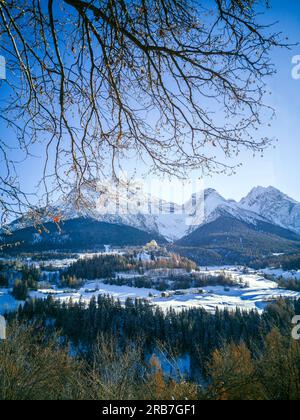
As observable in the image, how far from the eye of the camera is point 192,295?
96.8 metres

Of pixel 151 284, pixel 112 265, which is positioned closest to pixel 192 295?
pixel 151 284

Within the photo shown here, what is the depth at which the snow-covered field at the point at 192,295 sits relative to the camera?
81.1 metres

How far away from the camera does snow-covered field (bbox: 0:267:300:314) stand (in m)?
81.1

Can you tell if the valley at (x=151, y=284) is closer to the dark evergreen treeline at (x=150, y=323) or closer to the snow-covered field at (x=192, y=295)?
the snow-covered field at (x=192, y=295)

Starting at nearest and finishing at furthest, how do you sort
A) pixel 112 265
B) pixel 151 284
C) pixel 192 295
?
1. pixel 192 295
2. pixel 151 284
3. pixel 112 265

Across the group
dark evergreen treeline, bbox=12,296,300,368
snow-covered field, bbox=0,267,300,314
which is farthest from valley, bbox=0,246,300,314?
dark evergreen treeline, bbox=12,296,300,368

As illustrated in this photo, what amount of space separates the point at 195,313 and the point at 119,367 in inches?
2314

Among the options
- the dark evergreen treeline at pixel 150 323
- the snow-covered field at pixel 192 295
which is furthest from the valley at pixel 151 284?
the dark evergreen treeline at pixel 150 323

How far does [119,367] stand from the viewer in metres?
9.64

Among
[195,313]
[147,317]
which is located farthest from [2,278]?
[195,313]

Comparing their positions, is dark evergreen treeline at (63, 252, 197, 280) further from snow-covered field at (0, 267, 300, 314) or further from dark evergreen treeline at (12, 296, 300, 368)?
dark evergreen treeline at (12, 296, 300, 368)

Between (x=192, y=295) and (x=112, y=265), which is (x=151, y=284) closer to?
(x=192, y=295)
